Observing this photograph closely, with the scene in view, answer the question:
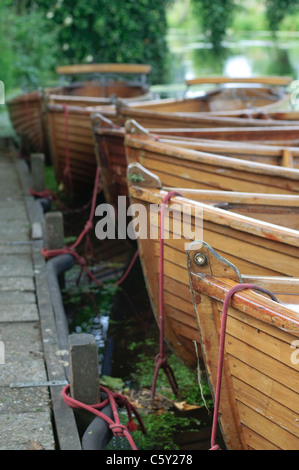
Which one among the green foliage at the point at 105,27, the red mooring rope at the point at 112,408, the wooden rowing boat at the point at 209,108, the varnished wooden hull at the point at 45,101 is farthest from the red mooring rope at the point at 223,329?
the green foliage at the point at 105,27

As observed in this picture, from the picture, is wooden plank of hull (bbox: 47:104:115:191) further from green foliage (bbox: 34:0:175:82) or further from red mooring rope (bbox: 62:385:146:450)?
green foliage (bbox: 34:0:175:82)

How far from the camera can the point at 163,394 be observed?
447 centimetres

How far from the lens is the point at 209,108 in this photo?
961cm

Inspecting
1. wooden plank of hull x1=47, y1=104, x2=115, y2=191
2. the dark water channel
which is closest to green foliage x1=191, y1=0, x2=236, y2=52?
wooden plank of hull x1=47, y1=104, x2=115, y2=191

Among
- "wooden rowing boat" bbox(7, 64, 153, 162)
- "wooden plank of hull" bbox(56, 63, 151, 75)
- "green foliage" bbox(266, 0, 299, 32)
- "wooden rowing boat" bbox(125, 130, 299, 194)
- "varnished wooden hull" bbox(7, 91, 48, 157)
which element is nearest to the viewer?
"wooden rowing boat" bbox(125, 130, 299, 194)

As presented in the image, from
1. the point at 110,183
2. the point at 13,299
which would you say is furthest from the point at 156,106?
the point at 13,299

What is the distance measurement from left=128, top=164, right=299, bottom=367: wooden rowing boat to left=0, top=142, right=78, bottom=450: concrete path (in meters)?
0.83

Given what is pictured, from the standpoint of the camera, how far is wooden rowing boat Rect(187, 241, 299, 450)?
8.75 ft

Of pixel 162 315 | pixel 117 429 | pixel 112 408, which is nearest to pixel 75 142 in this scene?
pixel 162 315

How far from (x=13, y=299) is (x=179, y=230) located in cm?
160

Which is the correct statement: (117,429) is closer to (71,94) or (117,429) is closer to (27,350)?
(27,350)

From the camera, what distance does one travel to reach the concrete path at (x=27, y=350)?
10.8ft

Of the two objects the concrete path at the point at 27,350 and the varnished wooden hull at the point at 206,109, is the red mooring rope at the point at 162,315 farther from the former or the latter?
the varnished wooden hull at the point at 206,109
